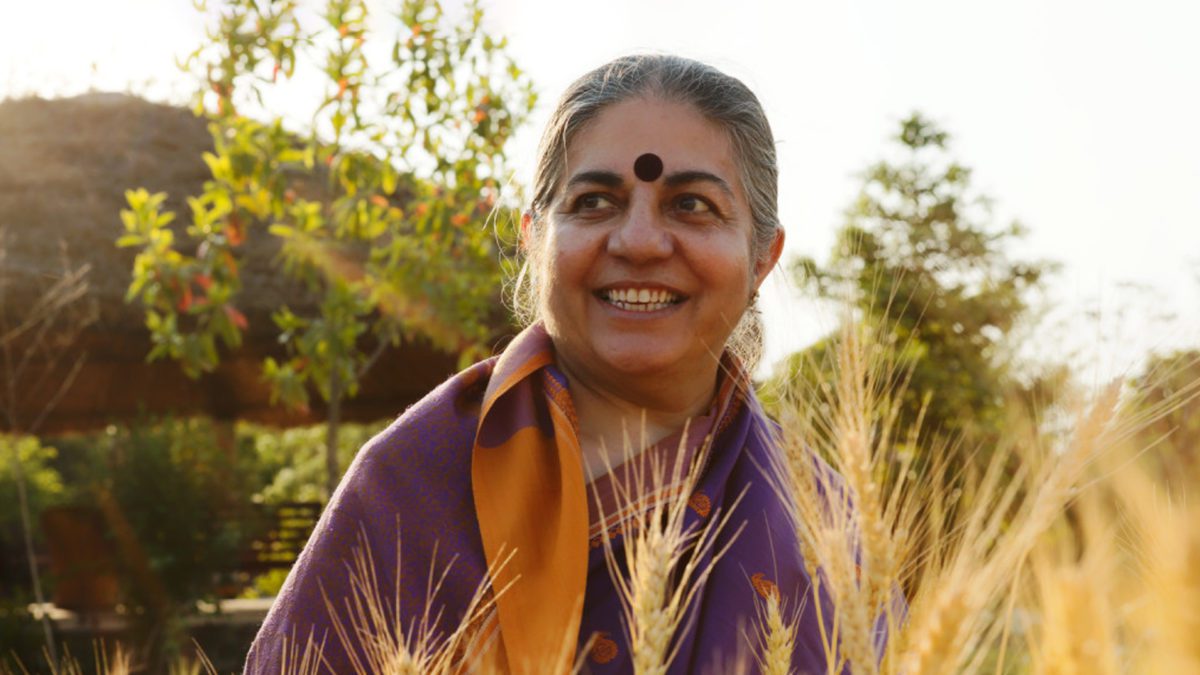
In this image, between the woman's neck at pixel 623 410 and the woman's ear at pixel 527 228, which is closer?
the woman's neck at pixel 623 410

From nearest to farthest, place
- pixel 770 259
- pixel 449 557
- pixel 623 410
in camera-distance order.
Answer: pixel 449 557, pixel 623 410, pixel 770 259

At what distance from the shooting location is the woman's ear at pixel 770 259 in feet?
6.90

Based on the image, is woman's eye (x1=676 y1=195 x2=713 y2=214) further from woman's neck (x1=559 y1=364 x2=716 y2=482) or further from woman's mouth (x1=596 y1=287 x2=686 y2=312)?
woman's neck (x1=559 y1=364 x2=716 y2=482)

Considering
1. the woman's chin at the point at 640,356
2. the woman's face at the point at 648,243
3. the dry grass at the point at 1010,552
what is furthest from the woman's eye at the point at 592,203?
the dry grass at the point at 1010,552

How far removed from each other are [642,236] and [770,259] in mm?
417

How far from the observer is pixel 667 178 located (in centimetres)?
184

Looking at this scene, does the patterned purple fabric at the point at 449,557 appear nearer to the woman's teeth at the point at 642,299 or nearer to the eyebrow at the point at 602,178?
the woman's teeth at the point at 642,299

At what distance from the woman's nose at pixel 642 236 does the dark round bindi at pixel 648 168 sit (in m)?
0.04

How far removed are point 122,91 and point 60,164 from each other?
1358mm

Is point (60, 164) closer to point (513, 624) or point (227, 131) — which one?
point (227, 131)

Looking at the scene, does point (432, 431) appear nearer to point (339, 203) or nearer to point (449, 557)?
point (449, 557)

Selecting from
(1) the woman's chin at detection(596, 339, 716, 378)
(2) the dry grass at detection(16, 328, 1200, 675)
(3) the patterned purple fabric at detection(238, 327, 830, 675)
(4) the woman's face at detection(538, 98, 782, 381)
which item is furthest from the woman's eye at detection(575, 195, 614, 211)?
(2) the dry grass at detection(16, 328, 1200, 675)

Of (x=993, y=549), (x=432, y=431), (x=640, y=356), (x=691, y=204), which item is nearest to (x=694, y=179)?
(x=691, y=204)

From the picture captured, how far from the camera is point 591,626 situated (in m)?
1.75
